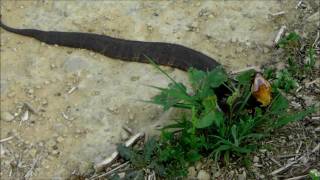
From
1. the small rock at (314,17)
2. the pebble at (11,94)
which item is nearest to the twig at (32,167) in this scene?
the pebble at (11,94)

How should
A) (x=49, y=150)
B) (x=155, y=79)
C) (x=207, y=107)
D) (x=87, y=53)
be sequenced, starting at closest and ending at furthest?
(x=207, y=107), (x=49, y=150), (x=155, y=79), (x=87, y=53)

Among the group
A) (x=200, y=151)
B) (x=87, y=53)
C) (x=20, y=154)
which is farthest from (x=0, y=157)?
(x=200, y=151)

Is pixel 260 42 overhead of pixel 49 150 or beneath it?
overhead

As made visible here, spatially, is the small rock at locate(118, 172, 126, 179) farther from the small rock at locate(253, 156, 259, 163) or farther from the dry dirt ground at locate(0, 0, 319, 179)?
the small rock at locate(253, 156, 259, 163)

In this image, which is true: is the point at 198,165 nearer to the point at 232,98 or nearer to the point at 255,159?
the point at 255,159

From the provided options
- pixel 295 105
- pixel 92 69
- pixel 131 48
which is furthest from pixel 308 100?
pixel 92 69

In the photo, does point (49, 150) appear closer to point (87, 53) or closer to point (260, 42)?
point (87, 53)

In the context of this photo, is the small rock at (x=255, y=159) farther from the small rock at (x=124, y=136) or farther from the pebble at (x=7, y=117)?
the pebble at (x=7, y=117)
